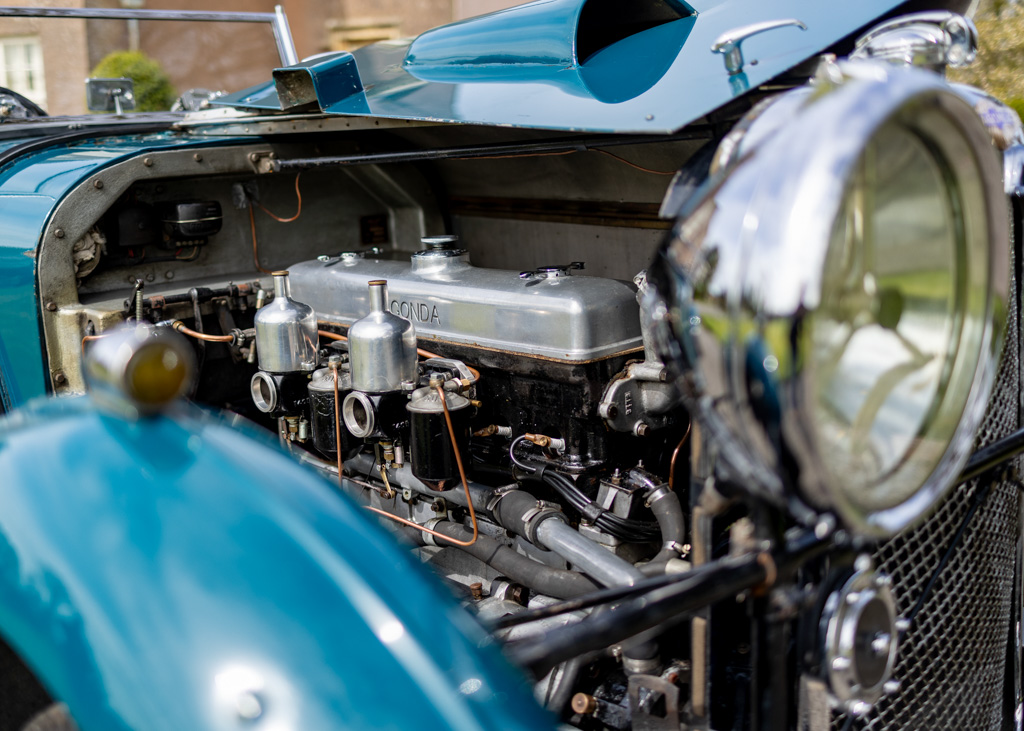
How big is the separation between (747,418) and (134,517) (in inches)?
25.0

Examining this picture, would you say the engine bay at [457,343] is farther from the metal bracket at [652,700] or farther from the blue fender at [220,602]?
the blue fender at [220,602]

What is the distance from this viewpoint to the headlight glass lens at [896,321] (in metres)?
0.93

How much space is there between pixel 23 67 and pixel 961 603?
1185 cm

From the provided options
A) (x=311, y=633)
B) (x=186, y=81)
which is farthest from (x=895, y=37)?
(x=186, y=81)

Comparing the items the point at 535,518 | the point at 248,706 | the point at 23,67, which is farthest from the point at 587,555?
the point at 23,67

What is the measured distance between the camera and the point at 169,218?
8.27ft

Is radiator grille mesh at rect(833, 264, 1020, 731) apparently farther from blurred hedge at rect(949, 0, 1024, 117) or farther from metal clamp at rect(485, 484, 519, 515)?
blurred hedge at rect(949, 0, 1024, 117)

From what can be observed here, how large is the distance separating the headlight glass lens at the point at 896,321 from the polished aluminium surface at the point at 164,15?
2.68 meters

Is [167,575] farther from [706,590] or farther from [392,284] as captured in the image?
[392,284]

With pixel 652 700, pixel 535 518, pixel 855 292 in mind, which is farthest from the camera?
pixel 535 518

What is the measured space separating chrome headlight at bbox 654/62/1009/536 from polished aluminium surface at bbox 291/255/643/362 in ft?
2.70

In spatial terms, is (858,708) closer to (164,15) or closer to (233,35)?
(164,15)

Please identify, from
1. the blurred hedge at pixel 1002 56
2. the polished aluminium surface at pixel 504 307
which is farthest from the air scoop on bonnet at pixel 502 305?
the blurred hedge at pixel 1002 56

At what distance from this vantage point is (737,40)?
1.46 m
